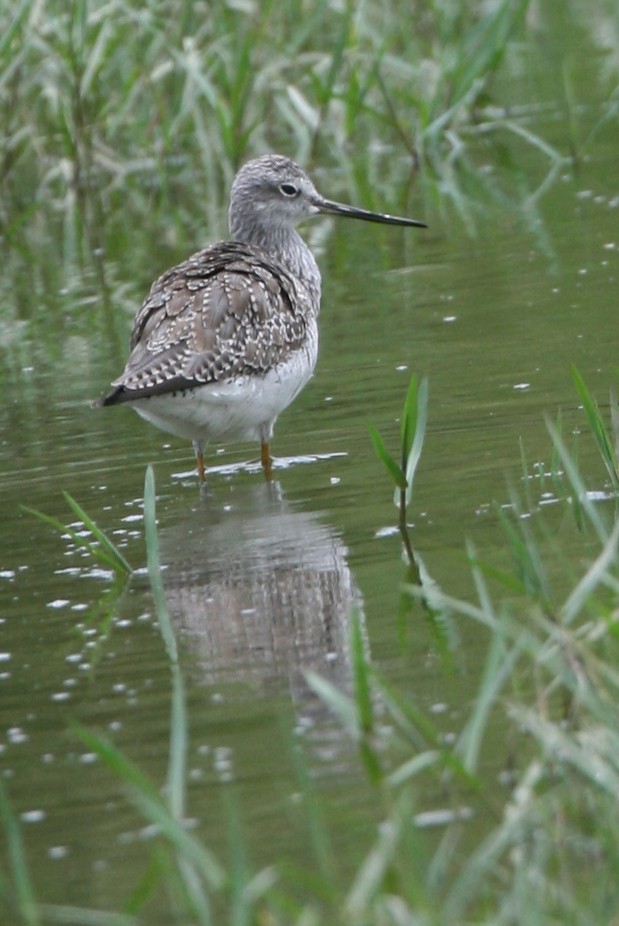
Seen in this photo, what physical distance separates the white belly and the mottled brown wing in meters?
0.05

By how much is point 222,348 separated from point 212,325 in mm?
143

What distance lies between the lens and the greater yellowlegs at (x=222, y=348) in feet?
23.9

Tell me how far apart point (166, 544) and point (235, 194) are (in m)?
2.75

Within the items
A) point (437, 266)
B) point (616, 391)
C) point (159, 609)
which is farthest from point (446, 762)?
point (437, 266)

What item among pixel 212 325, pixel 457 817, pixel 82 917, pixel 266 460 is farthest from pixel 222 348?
pixel 82 917

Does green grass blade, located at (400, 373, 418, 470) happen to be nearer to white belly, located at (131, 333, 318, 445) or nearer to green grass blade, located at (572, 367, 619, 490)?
green grass blade, located at (572, 367, 619, 490)

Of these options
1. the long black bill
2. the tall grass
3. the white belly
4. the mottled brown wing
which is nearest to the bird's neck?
the long black bill

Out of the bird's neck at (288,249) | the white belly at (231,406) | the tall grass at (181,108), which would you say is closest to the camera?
the white belly at (231,406)

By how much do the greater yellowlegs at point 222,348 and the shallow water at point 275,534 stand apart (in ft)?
0.96

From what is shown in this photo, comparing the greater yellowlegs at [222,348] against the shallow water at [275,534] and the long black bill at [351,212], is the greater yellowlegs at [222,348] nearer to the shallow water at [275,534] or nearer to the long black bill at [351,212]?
the shallow water at [275,534]

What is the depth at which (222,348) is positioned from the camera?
748 centimetres

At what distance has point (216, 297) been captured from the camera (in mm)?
7715

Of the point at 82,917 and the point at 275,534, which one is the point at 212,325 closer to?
the point at 275,534

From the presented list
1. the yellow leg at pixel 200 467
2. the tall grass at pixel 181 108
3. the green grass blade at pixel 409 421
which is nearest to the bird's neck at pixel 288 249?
the yellow leg at pixel 200 467
